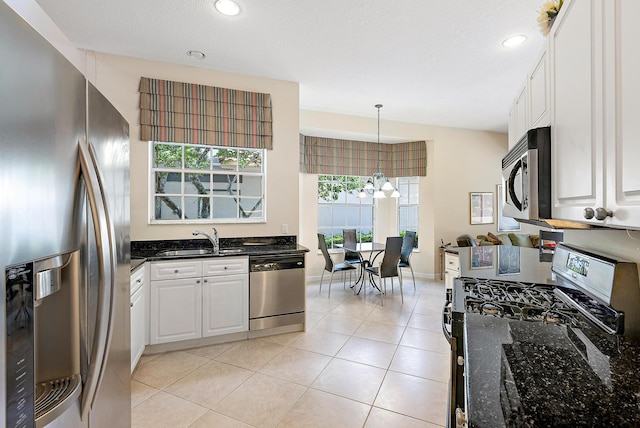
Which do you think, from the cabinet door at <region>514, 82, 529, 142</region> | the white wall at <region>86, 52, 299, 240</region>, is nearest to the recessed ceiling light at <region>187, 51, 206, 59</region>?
the white wall at <region>86, 52, 299, 240</region>

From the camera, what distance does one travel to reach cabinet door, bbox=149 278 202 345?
8.84ft

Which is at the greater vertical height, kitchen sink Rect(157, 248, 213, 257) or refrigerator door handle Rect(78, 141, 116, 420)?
refrigerator door handle Rect(78, 141, 116, 420)

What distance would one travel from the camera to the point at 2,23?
0.56m

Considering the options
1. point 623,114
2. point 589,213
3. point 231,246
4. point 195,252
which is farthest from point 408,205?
point 623,114

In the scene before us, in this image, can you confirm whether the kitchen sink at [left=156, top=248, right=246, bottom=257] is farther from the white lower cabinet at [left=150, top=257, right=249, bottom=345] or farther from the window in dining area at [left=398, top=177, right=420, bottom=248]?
the window in dining area at [left=398, top=177, right=420, bottom=248]

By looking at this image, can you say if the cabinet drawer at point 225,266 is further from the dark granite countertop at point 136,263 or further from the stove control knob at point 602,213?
the stove control knob at point 602,213

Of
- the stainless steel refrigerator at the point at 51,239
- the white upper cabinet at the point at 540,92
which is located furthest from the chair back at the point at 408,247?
the stainless steel refrigerator at the point at 51,239

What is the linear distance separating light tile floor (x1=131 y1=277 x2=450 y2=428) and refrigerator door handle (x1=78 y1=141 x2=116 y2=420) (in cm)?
135

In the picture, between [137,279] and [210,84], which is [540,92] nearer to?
[137,279]

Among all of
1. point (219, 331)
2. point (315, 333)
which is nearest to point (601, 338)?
point (315, 333)

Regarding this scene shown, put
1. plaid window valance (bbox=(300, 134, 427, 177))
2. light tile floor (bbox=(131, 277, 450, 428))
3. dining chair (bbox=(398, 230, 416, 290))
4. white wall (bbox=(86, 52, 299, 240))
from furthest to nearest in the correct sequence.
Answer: plaid window valance (bbox=(300, 134, 427, 177)) < dining chair (bbox=(398, 230, 416, 290)) < white wall (bbox=(86, 52, 299, 240)) < light tile floor (bbox=(131, 277, 450, 428))

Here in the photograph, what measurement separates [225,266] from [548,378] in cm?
261

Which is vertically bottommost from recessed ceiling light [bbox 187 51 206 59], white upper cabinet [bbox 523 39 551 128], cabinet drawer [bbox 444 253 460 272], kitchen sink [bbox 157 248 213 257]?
cabinet drawer [bbox 444 253 460 272]

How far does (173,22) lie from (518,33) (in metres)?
2.92
